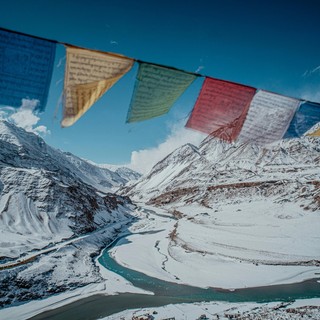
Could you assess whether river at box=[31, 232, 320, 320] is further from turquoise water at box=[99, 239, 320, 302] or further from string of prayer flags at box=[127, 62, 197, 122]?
string of prayer flags at box=[127, 62, 197, 122]

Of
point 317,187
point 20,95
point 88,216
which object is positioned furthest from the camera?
point 317,187

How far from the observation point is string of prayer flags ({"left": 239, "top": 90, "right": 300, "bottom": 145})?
25.4 feet

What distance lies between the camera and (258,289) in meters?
26.3

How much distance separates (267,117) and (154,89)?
358 cm

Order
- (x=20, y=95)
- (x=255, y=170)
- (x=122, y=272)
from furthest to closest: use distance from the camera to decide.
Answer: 1. (x=255, y=170)
2. (x=122, y=272)
3. (x=20, y=95)

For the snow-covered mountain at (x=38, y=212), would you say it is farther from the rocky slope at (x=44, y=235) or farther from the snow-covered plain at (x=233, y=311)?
the snow-covered plain at (x=233, y=311)

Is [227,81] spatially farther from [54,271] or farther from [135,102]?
[54,271]

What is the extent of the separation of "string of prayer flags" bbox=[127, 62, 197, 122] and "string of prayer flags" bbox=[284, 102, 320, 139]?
3372 mm

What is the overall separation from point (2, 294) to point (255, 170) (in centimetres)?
10806

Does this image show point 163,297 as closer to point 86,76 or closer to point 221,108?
point 221,108

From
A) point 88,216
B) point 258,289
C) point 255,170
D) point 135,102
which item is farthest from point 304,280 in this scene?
point 255,170

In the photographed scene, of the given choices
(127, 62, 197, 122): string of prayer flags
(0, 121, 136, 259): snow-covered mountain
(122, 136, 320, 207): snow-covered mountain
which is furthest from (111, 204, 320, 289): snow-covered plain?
(127, 62, 197, 122): string of prayer flags

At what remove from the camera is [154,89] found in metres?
6.95

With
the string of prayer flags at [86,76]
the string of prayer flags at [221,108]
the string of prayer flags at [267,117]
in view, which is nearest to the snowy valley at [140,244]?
the string of prayer flags at [267,117]
